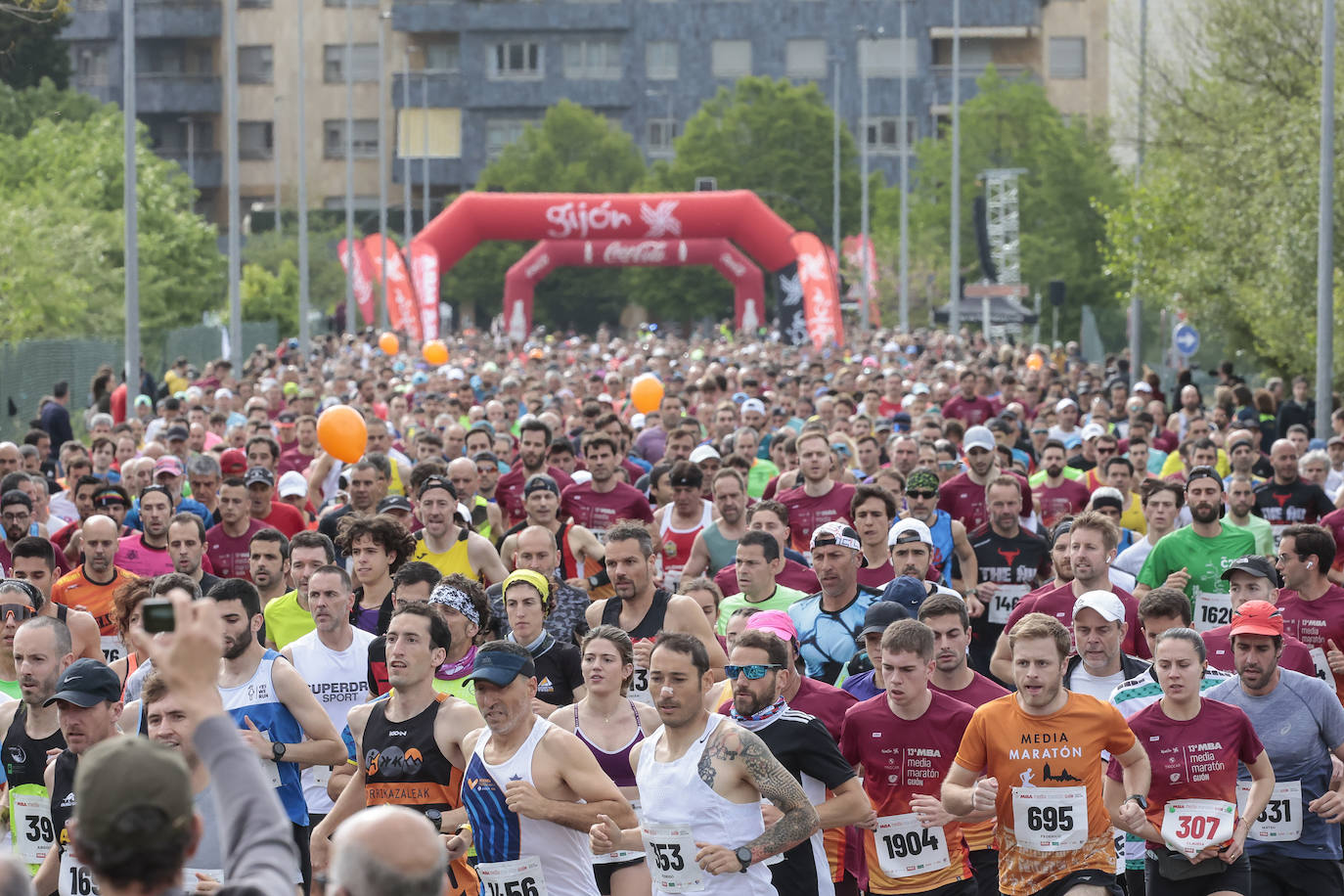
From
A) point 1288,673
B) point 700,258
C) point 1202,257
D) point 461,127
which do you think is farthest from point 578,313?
point 1288,673

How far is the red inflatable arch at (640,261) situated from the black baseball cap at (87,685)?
4493 cm

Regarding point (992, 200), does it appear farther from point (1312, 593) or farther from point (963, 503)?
point (1312, 593)

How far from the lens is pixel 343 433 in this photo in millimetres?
15812

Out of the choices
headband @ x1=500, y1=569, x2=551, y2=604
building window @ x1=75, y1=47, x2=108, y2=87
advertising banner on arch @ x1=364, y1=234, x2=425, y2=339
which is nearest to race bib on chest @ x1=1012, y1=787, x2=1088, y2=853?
headband @ x1=500, y1=569, x2=551, y2=604

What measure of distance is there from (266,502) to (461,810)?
6480 millimetres

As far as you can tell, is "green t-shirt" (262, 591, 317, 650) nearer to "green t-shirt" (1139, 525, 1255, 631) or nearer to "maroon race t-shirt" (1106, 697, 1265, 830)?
"maroon race t-shirt" (1106, 697, 1265, 830)

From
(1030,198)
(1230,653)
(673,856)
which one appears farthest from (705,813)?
(1030,198)

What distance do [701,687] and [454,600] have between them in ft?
6.35

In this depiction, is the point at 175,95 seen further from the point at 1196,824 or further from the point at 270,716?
Result: the point at 1196,824

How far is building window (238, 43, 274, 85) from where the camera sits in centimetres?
9269

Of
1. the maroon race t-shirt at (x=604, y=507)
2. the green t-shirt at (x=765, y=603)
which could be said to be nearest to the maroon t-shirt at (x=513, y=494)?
the maroon race t-shirt at (x=604, y=507)

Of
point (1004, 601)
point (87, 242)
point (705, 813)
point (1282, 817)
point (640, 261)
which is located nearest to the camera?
point (705, 813)

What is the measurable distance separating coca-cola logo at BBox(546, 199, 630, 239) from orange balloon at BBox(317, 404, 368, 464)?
1231 inches

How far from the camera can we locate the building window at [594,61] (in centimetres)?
9269
